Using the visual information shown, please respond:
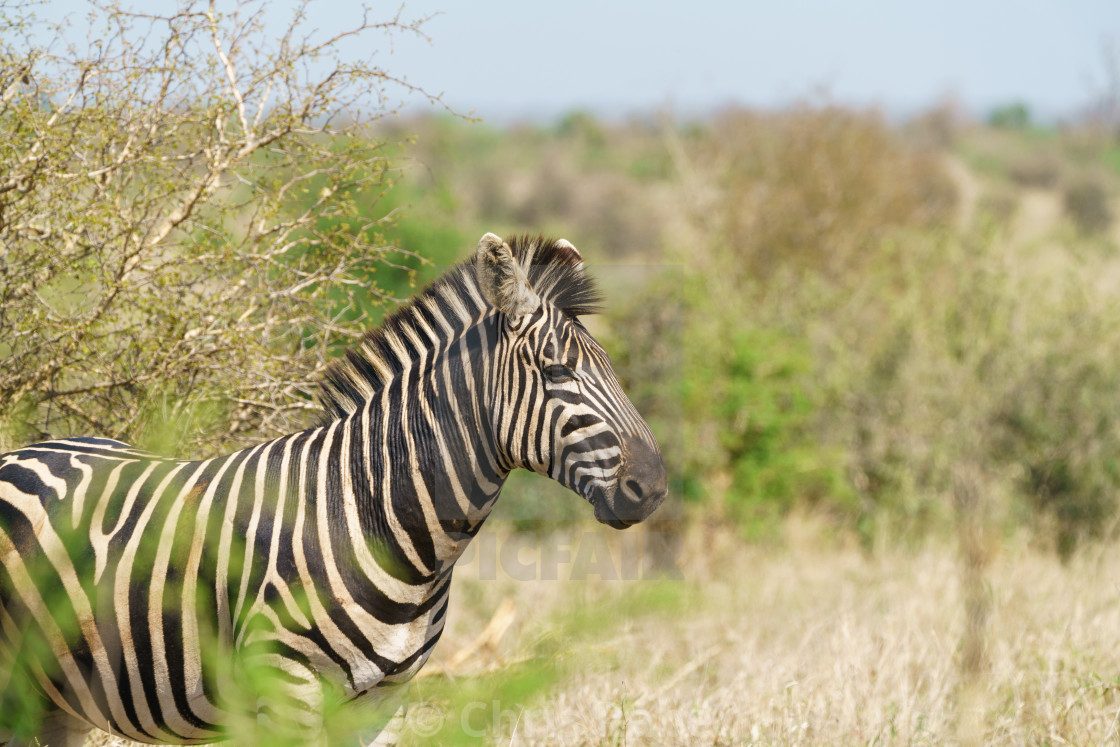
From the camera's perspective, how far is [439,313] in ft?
10.7

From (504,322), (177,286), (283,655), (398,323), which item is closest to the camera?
(283,655)

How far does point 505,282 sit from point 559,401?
41cm

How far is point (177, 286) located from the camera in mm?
4484

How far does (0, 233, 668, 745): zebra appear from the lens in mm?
2904

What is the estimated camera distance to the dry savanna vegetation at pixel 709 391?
13.3 ft

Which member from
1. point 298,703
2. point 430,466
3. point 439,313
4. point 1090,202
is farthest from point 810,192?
point 1090,202

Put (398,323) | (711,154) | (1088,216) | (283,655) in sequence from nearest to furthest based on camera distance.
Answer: (283,655) < (398,323) < (711,154) < (1088,216)

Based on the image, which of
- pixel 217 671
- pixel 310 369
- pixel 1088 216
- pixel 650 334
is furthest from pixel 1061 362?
pixel 1088 216

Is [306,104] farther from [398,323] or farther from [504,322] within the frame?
[504,322]

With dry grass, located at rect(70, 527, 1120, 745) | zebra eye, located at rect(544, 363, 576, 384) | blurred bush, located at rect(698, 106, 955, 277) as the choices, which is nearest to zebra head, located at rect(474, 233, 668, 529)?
zebra eye, located at rect(544, 363, 576, 384)

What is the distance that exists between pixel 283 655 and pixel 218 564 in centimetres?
36

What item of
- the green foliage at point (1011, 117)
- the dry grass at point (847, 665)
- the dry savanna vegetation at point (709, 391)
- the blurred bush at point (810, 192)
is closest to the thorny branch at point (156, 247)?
the dry savanna vegetation at point (709, 391)

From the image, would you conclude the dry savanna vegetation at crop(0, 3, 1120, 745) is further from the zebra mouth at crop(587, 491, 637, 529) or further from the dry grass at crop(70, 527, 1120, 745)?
the zebra mouth at crop(587, 491, 637, 529)

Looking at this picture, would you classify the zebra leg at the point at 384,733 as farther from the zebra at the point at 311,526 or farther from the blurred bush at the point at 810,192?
the blurred bush at the point at 810,192
